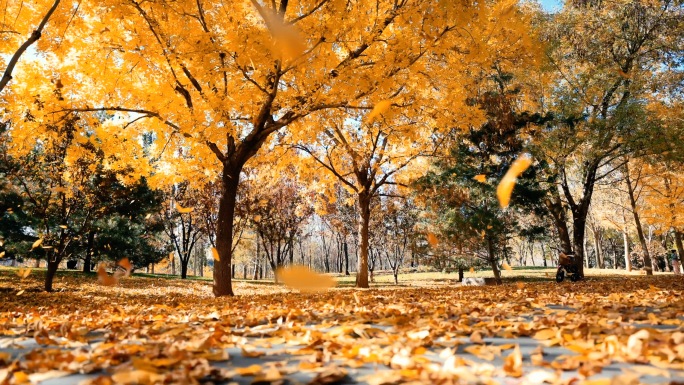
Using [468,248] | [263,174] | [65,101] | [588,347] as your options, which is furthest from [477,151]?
[588,347]

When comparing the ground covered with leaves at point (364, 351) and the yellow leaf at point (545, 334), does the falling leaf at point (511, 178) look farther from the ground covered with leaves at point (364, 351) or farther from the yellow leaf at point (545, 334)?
the yellow leaf at point (545, 334)

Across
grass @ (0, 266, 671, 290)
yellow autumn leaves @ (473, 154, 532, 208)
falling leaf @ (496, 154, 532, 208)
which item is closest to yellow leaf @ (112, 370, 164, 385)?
A: yellow autumn leaves @ (473, 154, 532, 208)

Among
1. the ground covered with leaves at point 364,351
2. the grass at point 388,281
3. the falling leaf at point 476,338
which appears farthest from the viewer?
the grass at point 388,281

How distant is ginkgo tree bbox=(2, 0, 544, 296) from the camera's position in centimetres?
703

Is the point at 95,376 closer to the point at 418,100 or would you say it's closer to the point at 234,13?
the point at 234,13

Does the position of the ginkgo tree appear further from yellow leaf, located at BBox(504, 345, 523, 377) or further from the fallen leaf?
yellow leaf, located at BBox(504, 345, 523, 377)

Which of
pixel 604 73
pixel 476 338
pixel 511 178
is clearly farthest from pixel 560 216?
pixel 476 338

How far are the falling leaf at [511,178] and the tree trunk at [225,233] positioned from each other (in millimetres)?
8309

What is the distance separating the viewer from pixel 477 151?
14.2 meters

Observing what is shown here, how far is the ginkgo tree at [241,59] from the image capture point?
703 centimetres

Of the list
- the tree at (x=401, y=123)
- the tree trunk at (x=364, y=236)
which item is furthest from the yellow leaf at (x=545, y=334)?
the tree trunk at (x=364, y=236)

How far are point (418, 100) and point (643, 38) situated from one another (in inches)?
369

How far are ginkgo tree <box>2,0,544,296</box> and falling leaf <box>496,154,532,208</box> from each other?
4.89 m

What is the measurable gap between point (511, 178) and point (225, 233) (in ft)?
29.6
